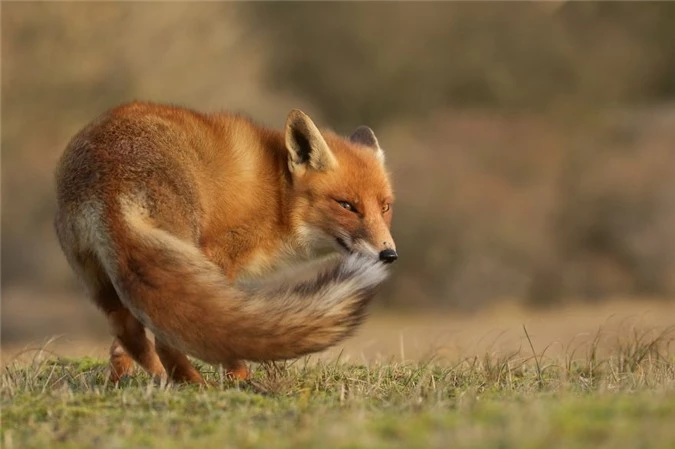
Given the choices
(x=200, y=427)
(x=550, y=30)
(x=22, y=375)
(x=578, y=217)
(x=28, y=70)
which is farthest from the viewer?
(x=550, y=30)

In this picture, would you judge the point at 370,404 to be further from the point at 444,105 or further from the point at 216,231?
the point at 444,105

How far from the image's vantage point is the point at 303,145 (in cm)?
755

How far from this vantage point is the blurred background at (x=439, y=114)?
78.6 ft

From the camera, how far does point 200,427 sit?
15.7 feet

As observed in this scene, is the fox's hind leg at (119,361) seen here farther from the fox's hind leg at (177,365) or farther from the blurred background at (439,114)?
the blurred background at (439,114)

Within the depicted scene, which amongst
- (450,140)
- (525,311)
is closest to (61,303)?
(525,311)

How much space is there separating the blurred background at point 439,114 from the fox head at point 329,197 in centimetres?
1001

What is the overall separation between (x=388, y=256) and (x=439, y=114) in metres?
30.2

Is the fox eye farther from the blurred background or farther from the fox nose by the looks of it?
the blurred background

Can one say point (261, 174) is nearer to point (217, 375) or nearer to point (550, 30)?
point (217, 375)

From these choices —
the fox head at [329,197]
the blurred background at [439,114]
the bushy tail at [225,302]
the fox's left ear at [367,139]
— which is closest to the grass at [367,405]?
the bushy tail at [225,302]

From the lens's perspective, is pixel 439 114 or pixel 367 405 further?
pixel 439 114

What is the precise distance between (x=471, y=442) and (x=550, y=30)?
117 ft

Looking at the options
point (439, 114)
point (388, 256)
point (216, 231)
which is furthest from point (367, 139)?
point (439, 114)
